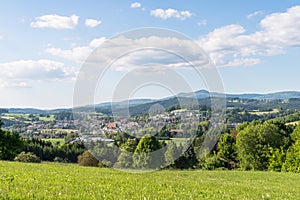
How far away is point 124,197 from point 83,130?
16.3 metres

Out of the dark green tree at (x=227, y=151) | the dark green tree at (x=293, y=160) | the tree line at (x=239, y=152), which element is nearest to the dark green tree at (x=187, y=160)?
the tree line at (x=239, y=152)

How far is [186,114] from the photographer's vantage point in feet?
111

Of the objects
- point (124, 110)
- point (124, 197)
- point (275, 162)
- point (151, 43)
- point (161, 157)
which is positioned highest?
point (151, 43)

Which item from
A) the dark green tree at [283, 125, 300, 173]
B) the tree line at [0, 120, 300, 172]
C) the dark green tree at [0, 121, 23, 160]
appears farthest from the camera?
the dark green tree at [0, 121, 23, 160]

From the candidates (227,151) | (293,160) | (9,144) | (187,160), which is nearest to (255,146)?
(227,151)

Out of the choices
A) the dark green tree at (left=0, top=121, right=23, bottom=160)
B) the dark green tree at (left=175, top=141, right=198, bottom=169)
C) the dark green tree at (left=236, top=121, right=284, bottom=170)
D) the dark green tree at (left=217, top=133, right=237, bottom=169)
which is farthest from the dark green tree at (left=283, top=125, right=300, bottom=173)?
the dark green tree at (left=0, top=121, right=23, bottom=160)

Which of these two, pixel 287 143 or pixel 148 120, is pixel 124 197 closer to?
pixel 148 120

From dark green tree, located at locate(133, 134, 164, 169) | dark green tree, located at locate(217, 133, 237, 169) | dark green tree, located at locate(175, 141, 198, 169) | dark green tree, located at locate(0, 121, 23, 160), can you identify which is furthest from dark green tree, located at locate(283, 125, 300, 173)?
dark green tree, located at locate(0, 121, 23, 160)

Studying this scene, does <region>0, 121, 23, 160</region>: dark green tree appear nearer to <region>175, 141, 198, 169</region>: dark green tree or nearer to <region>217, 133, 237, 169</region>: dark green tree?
<region>175, 141, 198, 169</region>: dark green tree

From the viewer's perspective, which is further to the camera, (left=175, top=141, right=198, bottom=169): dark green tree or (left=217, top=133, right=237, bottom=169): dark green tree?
(left=217, top=133, right=237, bottom=169): dark green tree

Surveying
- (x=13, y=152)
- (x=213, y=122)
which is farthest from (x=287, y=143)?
(x=13, y=152)

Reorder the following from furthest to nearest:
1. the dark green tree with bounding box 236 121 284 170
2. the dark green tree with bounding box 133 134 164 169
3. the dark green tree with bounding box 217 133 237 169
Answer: the dark green tree with bounding box 217 133 237 169 → the dark green tree with bounding box 236 121 284 170 → the dark green tree with bounding box 133 134 164 169

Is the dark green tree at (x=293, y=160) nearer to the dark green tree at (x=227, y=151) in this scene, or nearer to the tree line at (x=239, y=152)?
the tree line at (x=239, y=152)

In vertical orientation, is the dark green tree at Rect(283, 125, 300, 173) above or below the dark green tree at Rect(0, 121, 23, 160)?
below
